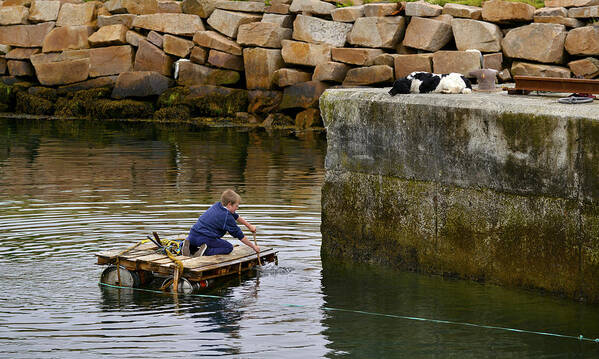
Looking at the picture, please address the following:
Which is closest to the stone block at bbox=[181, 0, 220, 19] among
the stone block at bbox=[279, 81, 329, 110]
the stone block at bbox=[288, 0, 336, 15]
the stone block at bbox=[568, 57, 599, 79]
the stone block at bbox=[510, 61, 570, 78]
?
the stone block at bbox=[288, 0, 336, 15]

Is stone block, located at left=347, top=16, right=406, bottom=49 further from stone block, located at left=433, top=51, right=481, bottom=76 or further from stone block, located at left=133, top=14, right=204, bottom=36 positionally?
stone block, located at left=133, top=14, right=204, bottom=36

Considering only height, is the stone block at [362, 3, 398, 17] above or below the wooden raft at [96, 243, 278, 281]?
above

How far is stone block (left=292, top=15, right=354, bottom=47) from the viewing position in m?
26.9

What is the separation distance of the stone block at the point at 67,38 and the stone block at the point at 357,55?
8.51m

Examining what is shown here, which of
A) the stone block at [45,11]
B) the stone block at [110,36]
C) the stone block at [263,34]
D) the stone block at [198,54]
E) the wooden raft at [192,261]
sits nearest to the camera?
the wooden raft at [192,261]

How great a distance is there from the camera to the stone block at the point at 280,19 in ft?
91.9

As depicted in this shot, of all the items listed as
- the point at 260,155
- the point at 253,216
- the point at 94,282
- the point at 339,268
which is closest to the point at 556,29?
the point at 260,155

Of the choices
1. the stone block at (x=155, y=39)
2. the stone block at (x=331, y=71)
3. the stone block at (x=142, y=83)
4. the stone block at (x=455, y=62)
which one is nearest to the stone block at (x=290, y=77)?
the stone block at (x=331, y=71)

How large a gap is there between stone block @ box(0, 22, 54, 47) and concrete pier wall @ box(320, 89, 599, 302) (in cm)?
2124

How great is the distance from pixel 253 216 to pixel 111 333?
544 centimetres

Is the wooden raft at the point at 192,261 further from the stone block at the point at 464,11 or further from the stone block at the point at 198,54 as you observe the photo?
the stone block at the point at 198,54

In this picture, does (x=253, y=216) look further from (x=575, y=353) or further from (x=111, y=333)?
(x=575, y=353)

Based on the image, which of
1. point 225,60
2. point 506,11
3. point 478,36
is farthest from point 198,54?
point 506,11

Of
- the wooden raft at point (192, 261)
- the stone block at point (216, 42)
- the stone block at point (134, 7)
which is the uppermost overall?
the stone block at point (134, 7)
